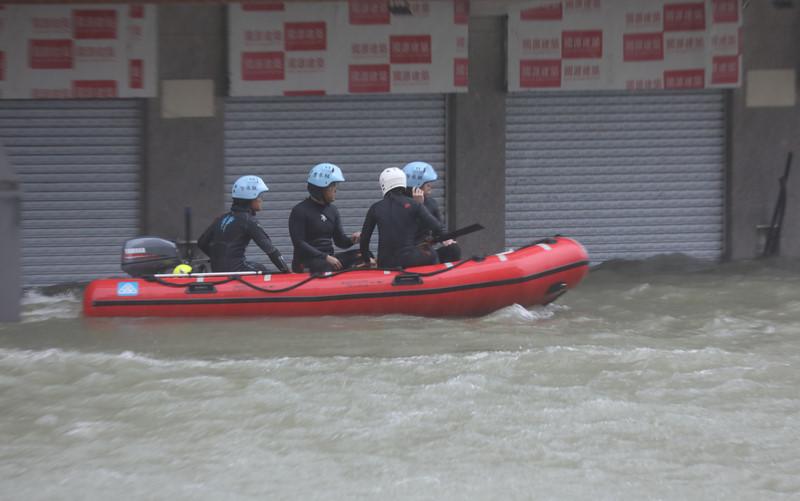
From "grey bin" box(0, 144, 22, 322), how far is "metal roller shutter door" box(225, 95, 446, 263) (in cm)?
423

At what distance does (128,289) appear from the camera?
9742mm

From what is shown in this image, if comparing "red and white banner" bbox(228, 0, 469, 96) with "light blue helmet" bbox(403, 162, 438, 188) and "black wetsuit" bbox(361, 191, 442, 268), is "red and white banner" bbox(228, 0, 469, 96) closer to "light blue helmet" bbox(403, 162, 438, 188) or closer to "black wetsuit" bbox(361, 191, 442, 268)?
"light blue helmet" bbox(403, 162, 438, 188)

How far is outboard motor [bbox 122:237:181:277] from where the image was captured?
9945mm

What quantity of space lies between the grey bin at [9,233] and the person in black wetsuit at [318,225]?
2383 millimetres

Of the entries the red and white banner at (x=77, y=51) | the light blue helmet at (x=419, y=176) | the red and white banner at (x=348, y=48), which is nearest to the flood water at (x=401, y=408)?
the light blue helmet at (x=419, y=176)

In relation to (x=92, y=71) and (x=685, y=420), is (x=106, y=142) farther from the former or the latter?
(x=685, y=420)

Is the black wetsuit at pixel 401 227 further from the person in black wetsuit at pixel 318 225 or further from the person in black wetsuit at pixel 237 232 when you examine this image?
the person in black wetsuit at pixel 237 232

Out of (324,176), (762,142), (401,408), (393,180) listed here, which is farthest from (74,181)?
(762,142)

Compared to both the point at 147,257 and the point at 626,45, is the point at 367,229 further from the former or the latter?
the point at 626,45

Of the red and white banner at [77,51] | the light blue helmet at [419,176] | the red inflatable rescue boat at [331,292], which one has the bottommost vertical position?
the red inflatable rescue boat at [331,292]

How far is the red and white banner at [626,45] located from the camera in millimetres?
13227

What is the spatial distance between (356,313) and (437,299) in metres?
0.70

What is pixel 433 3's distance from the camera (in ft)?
42.7

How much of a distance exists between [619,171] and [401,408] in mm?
7424
